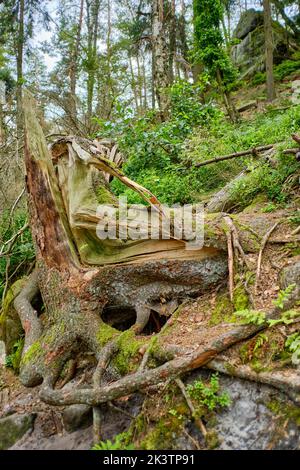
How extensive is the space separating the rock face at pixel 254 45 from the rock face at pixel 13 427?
21.1m

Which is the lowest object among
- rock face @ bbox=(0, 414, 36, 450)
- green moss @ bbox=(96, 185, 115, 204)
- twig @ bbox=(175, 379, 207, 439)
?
rock face @ bbox=(0, 414, 36, 450)

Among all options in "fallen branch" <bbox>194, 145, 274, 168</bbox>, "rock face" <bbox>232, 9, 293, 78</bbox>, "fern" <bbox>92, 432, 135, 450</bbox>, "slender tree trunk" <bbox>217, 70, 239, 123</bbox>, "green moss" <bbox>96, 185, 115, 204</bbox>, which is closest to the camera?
"fern" <bbox>92, 432, 135, 450</bbox>

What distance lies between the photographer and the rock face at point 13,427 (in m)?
3.24

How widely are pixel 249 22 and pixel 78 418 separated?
958 inches

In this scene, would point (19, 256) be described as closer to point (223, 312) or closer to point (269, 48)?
point (223, 312)

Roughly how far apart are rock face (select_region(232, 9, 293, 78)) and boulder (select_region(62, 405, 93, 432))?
825 inches

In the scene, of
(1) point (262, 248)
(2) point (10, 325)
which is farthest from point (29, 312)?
(1) point (262, 248)

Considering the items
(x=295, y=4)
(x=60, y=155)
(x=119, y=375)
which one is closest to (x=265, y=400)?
(x=119, y=375)

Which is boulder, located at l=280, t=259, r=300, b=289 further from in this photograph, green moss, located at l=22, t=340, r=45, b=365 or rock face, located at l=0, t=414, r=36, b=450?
rock face, located at l=0, t=414, r=36, b=450

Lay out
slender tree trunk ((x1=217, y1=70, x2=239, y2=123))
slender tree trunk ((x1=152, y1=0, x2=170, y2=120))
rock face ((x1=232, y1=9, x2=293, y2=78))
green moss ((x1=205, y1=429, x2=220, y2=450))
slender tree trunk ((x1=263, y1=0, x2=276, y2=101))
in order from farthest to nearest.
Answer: rock face ((x1=232, y1=9, x2=293, y2=78)), slender tree trunk ((x1=263, y1=0, x2=276, y2=101)), slender tree trunk ((x1=217, y1=70, x2=239, y2=123)), slender tree trunk ((x1=152, y1=0, x2=170, y2=120)), green moss ((x1=205, y1=429, x2=220, y2=450))

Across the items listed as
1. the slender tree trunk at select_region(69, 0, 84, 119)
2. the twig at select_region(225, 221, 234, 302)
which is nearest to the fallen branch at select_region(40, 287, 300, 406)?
the twig at select_region(225, 221, 234, 302)

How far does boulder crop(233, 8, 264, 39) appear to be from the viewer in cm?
2023

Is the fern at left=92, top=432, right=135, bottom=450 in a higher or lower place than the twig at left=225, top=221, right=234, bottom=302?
lower

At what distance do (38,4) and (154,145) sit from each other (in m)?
11.8
